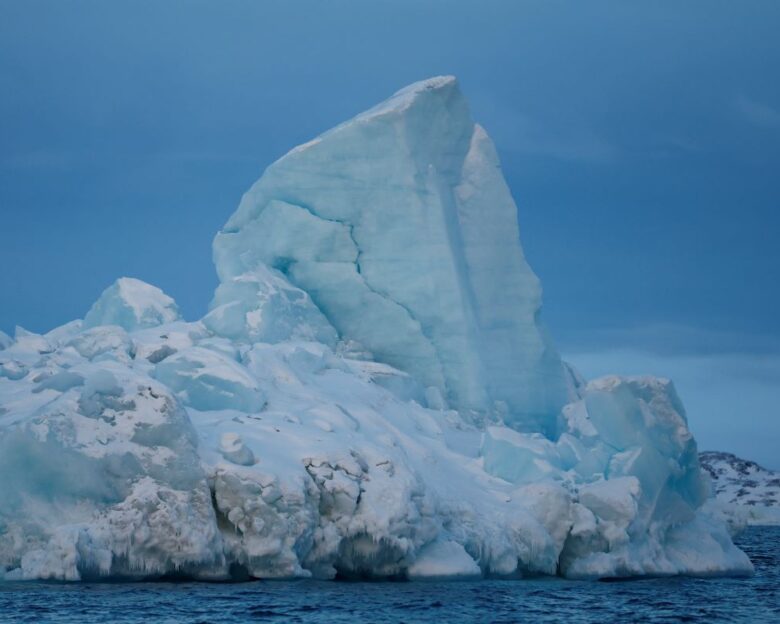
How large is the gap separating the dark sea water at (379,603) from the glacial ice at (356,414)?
0.79 m

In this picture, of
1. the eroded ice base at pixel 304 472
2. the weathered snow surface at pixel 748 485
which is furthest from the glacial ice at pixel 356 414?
the weathered snow surface at pixel 748 485

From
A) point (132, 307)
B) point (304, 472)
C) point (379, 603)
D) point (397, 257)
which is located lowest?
point (379, 603)

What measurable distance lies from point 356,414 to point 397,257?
721cm

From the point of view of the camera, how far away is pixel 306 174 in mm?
31078

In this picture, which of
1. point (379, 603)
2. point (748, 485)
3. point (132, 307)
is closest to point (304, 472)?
point (379, 603)

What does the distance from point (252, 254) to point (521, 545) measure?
39.2 ft

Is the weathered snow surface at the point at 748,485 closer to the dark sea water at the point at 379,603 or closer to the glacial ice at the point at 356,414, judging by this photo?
the glacial ice at the point at 356,414

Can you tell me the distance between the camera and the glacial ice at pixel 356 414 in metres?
18.7

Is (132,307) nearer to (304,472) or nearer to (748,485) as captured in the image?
(304,472)

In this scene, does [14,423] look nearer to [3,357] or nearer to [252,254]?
[3,357]

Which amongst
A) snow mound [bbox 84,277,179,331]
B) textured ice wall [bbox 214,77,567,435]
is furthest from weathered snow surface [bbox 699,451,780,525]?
snow mound [bbox 84,277,179,331]

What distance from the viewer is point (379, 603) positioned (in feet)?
57.2

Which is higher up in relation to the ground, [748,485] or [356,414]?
[748,485]

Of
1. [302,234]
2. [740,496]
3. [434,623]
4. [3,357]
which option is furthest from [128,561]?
[740,496]
